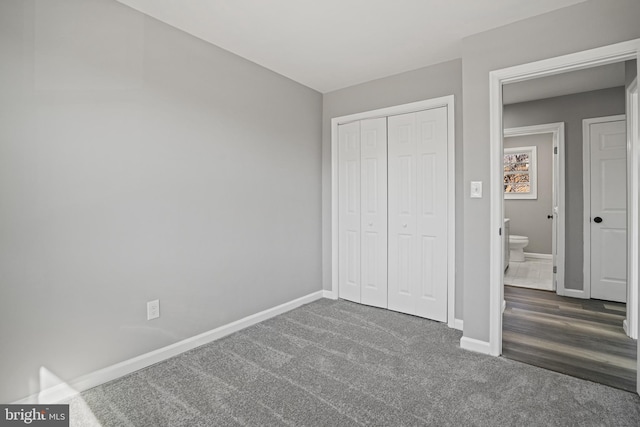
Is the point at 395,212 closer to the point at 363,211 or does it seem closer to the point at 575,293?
the point at 363,211

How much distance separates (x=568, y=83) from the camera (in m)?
3.67

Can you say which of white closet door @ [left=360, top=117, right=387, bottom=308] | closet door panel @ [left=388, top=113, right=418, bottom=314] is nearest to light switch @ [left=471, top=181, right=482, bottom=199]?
closet door panel @ [left=388, top=113, right=418, bottom=314]

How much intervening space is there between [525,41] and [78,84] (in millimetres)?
3029

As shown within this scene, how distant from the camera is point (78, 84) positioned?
6.55 ft

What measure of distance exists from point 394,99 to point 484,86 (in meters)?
1.04

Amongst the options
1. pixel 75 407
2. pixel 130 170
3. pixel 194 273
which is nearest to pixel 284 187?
pixel 194 273

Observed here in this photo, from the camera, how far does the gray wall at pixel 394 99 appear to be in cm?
303

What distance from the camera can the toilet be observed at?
6058mm

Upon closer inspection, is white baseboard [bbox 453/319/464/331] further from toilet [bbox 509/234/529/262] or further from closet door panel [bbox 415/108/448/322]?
toilet [bbox 509/234/529/262]

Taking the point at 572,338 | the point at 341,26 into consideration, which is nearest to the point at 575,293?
the point at 572,338

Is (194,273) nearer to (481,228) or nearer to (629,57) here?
(481,228)

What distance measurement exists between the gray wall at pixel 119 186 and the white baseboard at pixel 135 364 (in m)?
0.05

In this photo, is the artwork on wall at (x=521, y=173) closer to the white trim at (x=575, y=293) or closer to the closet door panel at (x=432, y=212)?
the white trim at (x=575, y=293)

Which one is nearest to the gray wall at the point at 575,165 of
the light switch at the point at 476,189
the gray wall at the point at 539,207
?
the light switch at the point at 476,189
